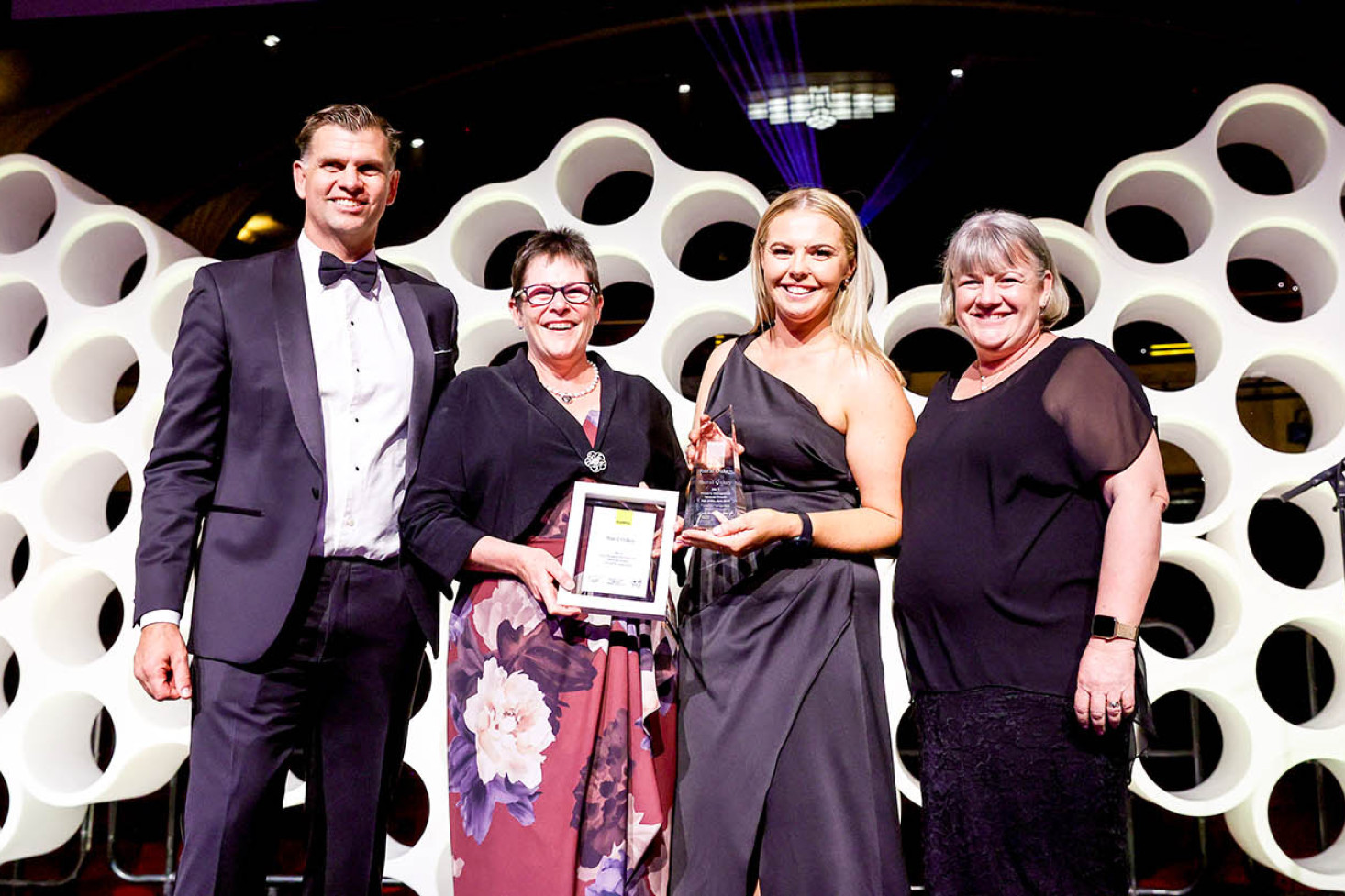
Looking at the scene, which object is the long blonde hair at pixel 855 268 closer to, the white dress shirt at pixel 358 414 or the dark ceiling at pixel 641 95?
the white dress shirt at pixel 358 414

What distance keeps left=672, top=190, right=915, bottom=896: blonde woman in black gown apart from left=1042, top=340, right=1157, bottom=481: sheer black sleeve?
29cm

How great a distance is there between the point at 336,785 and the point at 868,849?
0.99 m

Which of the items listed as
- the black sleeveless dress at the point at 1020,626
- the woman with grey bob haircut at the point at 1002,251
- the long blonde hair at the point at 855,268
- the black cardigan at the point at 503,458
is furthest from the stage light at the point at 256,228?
the black sleeveless dress at the point at 1020,626

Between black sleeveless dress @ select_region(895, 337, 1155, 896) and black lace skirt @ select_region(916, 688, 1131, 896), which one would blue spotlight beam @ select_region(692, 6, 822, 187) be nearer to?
black sleeveless dress @ select_region(895, 337, 1155, 896)

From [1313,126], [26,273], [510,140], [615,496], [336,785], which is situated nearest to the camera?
[615,496]

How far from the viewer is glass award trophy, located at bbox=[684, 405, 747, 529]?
2.02 m

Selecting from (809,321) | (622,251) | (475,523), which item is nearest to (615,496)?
(475,523)

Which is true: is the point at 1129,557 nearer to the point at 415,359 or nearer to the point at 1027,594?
the point at 1027,594

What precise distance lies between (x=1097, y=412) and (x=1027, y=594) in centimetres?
34

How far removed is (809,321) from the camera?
7.29ft

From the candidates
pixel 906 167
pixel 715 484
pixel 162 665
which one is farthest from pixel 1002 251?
pixel 906 167

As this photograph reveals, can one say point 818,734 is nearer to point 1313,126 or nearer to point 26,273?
point 1313,126

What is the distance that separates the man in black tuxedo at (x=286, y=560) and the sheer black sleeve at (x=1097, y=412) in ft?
3.98

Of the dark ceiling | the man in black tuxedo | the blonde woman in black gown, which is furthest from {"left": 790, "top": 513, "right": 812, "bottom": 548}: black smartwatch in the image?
the dark ceiling
